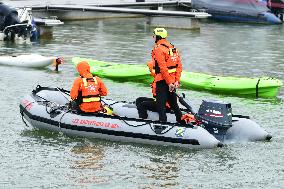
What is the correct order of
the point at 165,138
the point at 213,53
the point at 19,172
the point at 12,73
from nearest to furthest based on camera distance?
the point at 19,172 → the point at 165,138 → the point at 12,73 → the point at 213,53

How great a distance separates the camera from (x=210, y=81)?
2192 cm

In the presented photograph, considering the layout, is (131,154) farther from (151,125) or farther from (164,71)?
(164,71)

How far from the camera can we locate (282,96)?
21.5 metres

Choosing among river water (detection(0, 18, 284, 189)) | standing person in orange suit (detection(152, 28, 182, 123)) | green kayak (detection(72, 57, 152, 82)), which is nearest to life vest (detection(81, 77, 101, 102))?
river water (detection(0, 18, 284, 189))

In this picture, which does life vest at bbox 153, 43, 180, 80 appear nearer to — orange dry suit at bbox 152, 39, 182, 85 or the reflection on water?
orange dry suit at bbox 152, 39, 182, 85

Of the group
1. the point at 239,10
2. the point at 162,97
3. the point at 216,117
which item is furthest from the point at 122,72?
the point at 239,10

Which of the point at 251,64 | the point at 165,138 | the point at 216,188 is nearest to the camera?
the point at 216,188

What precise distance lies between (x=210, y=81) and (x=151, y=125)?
724 centimetres

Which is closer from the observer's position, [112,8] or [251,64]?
[251,64]

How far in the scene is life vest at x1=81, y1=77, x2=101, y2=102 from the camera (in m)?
15.5

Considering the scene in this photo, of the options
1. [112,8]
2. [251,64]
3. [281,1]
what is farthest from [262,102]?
[281,1]

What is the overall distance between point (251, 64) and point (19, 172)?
53.3 ft

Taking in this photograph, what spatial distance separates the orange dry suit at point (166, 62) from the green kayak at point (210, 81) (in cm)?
626

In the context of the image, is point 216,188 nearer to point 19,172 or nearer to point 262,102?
point 19,172
